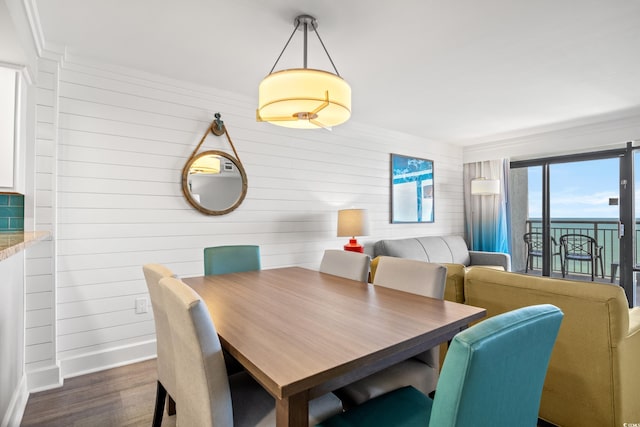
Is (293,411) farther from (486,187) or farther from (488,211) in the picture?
(488,211)

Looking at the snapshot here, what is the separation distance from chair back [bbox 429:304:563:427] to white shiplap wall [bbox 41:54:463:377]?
2.67 metres

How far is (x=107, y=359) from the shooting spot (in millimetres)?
2596

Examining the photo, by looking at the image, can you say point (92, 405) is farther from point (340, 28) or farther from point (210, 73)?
point (340, 28)

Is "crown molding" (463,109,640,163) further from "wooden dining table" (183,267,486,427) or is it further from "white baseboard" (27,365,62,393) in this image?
"white baseboard" (27,365,62,393)

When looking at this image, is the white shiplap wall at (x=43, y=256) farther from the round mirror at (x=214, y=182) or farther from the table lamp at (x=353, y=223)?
the table lamp at (x=353, y=223)

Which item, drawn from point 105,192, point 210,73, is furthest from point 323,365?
point 210,73

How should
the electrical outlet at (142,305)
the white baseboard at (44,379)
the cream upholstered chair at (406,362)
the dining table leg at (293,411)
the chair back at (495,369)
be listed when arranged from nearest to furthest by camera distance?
1. the chair back at (495,369)
2. the dining table leg at (293,411)
3. the cream upholstered chair at (406,362)
4. the white baseboard at (44,379)
5. the electrical outlet at (142,305)

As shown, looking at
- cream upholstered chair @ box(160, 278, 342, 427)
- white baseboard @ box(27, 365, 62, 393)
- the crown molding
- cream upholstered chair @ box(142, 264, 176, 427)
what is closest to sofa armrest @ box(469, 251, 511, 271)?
the crown molding

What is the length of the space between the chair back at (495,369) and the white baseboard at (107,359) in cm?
269

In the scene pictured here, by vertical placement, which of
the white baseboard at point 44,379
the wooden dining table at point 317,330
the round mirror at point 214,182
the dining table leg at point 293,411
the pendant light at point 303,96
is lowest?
the white baseboard at point 44,379

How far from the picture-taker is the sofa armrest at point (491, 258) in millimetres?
4678

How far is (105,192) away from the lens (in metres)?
2.61

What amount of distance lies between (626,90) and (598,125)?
1147mm

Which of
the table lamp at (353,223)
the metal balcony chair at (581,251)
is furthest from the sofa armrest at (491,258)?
the table lamp at (353,223)
